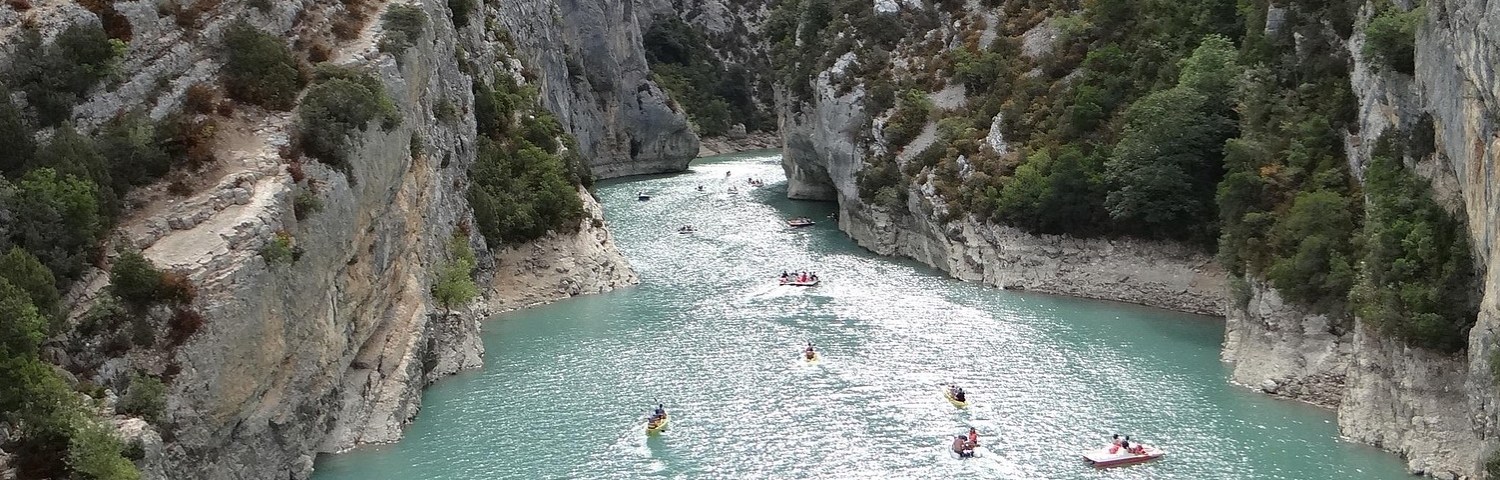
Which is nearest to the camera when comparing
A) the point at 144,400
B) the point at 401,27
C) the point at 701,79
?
the point at 144,400

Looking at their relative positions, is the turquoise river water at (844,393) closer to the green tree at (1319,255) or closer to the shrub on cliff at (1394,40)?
the green tree at (1319,255)

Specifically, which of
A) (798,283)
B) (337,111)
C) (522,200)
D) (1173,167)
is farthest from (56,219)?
(1173,167)

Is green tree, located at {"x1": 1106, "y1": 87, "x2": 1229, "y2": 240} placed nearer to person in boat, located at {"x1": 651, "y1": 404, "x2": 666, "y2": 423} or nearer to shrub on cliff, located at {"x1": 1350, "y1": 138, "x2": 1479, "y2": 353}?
shrub on cliff, located at {"x1": 1350, "y1": 138, "x2": 1479, "y2": 353}

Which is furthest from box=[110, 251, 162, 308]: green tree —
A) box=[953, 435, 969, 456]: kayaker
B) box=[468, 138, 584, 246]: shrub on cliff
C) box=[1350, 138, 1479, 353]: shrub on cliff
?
box=[1350, 138, 1479, 353]: shrub on cliff

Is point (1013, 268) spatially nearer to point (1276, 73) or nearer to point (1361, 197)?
point (1276, 73)

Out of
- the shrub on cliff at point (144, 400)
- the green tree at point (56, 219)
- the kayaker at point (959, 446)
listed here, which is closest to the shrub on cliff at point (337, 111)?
the green tree at point (56, 219)

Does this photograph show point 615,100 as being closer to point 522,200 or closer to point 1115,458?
point 522,200

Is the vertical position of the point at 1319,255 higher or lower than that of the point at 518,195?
higher

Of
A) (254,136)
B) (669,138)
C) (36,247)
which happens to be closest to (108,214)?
(36,247)
